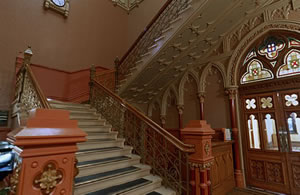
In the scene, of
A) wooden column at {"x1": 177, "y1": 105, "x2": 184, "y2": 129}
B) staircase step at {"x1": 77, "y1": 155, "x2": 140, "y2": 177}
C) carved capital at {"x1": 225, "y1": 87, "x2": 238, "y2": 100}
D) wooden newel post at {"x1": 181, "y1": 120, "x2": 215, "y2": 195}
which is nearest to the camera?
wooden newel post at {"x1": 181, "y1": 120, "x2": 215, "y2": 195}

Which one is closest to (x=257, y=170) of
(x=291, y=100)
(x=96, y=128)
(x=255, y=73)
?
(x=291, y=100)

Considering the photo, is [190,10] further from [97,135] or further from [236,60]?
[97,135]

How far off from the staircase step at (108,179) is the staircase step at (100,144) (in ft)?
2.11

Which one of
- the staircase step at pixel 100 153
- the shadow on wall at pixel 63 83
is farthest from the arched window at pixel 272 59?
the shadow on wall at pixel 63 83

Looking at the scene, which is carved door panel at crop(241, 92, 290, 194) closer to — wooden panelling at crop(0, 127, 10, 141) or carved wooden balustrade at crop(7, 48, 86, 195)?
carved wooden balustrade at crop(7, 48, 86, 195)

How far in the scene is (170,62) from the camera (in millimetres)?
4297

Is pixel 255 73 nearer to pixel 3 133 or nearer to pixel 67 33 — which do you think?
pixel 67 33

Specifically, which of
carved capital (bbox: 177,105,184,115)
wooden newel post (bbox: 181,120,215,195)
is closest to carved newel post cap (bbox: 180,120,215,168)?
wooden newel post (bbox: 181,120,215,195)

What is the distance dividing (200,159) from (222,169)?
66.1 inches

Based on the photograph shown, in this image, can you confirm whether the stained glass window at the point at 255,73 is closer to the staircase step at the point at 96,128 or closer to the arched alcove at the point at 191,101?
the arched alcove at the point at 191,101

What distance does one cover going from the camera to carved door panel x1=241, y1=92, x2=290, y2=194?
3.38 m

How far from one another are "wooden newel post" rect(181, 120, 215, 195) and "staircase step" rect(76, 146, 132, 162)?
1302mm

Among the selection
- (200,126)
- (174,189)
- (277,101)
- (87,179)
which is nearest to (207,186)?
(174,189)

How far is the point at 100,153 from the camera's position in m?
2.61
